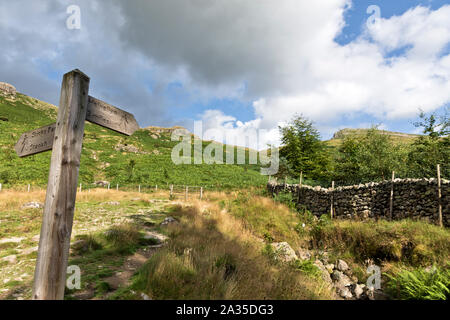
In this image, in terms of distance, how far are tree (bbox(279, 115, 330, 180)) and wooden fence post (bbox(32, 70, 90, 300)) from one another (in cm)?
2031

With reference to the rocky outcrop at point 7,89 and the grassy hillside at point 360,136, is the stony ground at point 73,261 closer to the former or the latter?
the grassy hillside at point 360,136

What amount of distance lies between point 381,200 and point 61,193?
1239cm

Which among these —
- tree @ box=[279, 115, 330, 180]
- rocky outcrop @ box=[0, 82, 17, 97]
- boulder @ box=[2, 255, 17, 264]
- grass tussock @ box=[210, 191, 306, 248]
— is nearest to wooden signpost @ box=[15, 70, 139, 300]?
boulder @ box=[2, 255, 17, 264]

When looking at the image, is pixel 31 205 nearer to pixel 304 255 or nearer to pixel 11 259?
pixel 11 259

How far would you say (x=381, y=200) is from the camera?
10070mm

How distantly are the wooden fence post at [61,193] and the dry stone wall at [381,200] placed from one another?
11470 millimetres

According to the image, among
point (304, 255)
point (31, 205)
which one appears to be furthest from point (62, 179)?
point (31, 205)

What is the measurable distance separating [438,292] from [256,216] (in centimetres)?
733

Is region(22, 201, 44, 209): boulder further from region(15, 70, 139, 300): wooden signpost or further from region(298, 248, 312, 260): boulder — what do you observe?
region(298, 248, 312, 260): boulder

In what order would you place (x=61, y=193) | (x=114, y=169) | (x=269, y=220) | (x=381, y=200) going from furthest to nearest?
(x=114, y=169), (x=269, y=220), (x=381, y=200), (x=61, y=193)

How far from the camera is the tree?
21013 mm

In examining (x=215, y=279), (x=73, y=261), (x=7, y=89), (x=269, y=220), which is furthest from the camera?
(x=7, y=89)

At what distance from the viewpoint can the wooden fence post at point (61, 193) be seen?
2.10 m

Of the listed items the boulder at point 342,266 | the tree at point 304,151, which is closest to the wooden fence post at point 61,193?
the boulder at point 342,266
